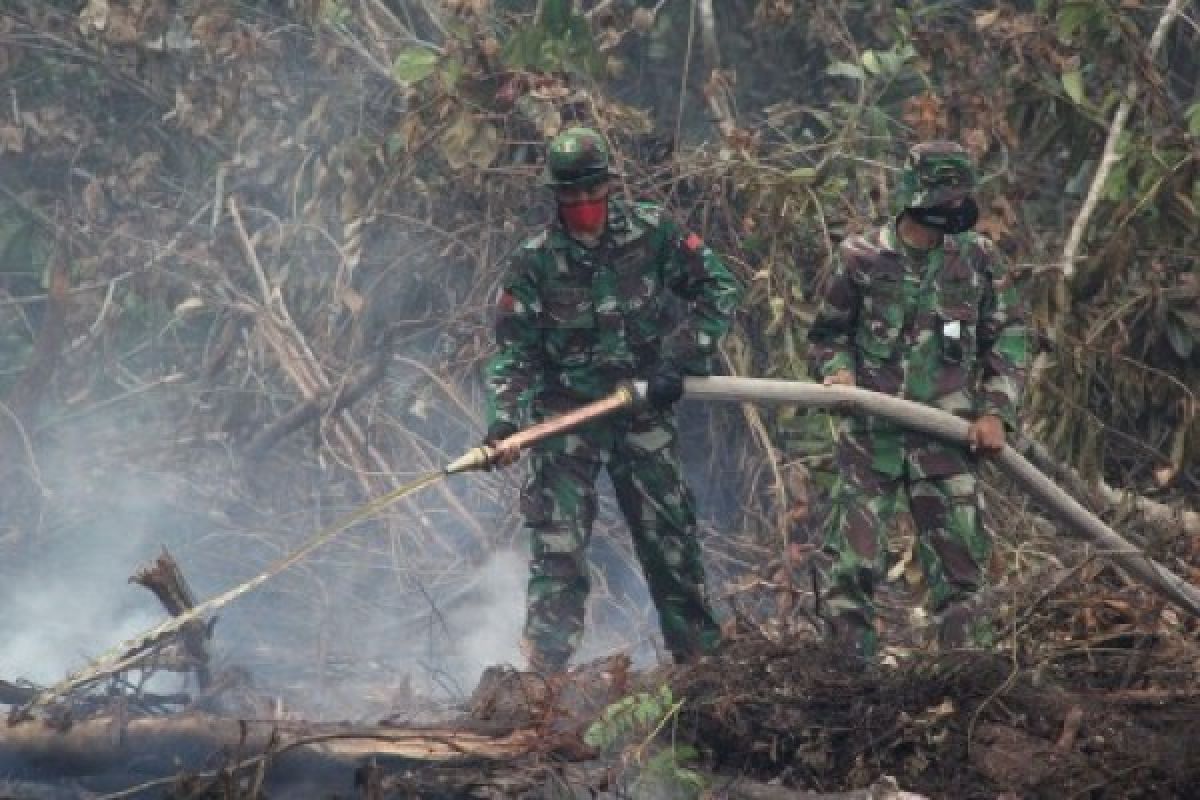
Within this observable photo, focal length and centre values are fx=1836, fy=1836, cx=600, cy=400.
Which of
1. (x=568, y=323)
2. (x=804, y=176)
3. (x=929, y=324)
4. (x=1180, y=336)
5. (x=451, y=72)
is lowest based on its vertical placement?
(x=929, y=324)

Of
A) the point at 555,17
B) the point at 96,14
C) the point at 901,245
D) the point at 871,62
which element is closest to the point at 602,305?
the point at 901,245

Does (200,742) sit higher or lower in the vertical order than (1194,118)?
lower

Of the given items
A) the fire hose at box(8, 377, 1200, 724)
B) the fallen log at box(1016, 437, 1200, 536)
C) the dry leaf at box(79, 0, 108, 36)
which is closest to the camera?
the fire hose at box(8, 377, 1200, 724)

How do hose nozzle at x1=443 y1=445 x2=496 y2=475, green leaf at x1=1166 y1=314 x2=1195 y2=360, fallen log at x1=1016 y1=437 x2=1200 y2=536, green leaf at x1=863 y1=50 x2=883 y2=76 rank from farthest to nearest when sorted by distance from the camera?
green leaf at x1=863 y1=50 x2=883 y2=76, green leaf at x1=1166 y1=314 x2=1195 y2=360, fallen log at x1=1016 y1=437 x2=1200 y2=536, hose nozzle at x1=443 y1=445 x2=496 y2=475

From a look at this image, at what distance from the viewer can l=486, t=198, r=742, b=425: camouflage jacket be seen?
6.10 meters

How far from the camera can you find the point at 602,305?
6121mm

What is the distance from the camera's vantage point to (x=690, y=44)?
8.70 metres

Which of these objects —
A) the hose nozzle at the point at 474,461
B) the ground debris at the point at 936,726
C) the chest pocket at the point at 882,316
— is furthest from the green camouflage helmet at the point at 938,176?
the hose nozzle at the point at 474,461

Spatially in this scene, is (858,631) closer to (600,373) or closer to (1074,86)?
(600,373)

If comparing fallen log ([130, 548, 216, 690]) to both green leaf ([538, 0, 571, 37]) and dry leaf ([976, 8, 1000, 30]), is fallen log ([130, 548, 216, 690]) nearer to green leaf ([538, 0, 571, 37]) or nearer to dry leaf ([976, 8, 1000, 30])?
green leaf ([538, 0, 571, 37])

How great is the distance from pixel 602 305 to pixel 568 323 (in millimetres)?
129

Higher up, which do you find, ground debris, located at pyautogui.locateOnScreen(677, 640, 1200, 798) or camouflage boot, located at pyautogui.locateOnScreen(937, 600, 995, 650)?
camouflage boot, located at pyautogui.locateOnScreen(937, 600, 995, 650)

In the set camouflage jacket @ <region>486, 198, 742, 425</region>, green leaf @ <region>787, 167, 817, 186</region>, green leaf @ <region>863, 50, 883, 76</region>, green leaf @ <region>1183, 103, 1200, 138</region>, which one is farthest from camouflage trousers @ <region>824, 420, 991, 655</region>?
green leaf @ <region>863, 50, 883, 76</region>

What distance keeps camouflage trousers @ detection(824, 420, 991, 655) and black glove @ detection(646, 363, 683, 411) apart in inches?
25.5
